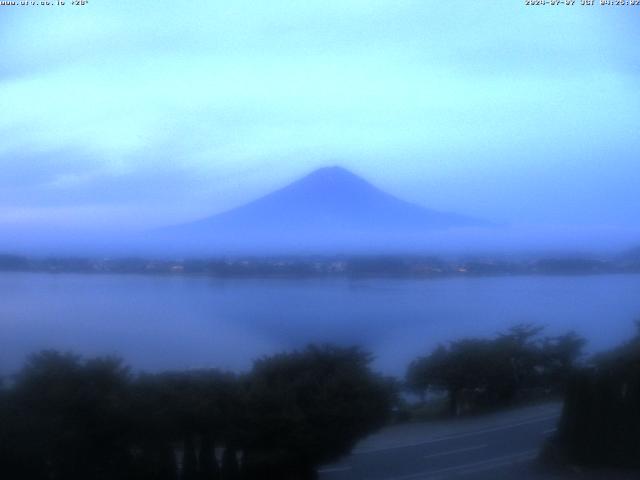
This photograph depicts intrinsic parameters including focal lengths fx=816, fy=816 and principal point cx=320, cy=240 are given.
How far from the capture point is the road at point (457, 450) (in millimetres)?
5160

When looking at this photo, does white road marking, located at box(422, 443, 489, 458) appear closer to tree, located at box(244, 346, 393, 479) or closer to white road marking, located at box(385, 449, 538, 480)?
white road marking, located at box(385, 449, 538, 480)

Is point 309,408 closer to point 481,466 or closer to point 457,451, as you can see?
point 457,451

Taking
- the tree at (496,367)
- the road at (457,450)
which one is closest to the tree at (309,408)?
the road at (457,450)

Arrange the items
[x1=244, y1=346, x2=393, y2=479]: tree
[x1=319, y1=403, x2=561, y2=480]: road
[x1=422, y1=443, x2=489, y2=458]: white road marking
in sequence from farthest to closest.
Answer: [x1=422, y1=443, x2=489, y2=458]: white road marking, [x1=319, y1=403, x2=561, y2=480]: road, [x1=244, y1=346, x2=393, y2=479]: tree

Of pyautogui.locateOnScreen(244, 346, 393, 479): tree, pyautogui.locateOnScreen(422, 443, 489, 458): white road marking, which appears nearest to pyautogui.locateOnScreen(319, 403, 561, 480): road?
pyautogui.locateOnScreen(422, 443, 489, 458): white road marking

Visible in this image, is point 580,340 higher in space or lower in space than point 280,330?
lower

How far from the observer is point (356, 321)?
520 cm

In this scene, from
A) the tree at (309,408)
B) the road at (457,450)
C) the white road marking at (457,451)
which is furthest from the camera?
the white road marking at (457,451)

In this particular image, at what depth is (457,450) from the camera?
5340 mm

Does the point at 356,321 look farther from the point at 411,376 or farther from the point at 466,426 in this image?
the point at 466,426

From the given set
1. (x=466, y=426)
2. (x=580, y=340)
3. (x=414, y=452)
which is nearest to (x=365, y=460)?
(x=414, y=452)

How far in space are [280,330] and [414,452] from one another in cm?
118

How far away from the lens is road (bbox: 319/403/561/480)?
516cm

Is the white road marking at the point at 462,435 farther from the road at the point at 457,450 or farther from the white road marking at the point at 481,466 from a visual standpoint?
the white road marking at the point at 481,466
